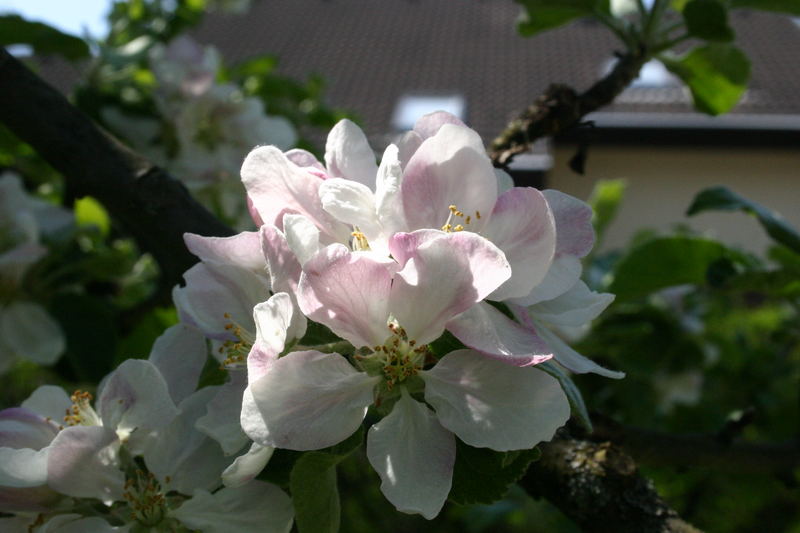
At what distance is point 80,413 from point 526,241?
532 mm

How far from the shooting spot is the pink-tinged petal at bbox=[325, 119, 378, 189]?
34.1 inches

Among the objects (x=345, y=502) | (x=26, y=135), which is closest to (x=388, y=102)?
(x=345, y=502)

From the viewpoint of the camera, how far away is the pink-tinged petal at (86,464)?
807 mm

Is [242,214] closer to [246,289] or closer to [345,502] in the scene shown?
[246,289]

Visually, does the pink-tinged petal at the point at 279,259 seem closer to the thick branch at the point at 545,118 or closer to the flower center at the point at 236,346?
the flower center at the point at 236,346

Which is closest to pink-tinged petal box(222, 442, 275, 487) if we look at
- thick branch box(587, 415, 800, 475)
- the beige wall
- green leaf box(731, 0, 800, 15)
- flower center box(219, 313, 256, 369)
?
flower center box(219, 313, 256, 369)

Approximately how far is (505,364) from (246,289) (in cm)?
28

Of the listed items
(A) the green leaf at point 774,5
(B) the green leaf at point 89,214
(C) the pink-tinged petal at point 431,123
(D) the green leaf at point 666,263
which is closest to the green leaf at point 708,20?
(A) the green leaf at point 774,5

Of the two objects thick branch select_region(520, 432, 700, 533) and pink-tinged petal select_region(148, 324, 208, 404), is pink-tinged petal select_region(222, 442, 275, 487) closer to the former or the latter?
pink-tinged petal select_region(148, 324, 208, 404)

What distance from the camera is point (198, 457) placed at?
2.83 ft

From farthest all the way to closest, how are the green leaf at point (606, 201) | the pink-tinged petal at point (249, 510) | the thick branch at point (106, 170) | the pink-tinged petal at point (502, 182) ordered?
the green leaf at point (606, 201) → the thick branch at point (106, 170) → the pink-tinged petal at point (502, 182) → the pink-tinged petal at point (249, 510)

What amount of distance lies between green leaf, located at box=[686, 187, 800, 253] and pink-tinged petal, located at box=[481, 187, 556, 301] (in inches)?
32.3

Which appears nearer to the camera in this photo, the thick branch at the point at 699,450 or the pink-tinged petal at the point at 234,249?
the pink-tinged petal at the point at 234,249

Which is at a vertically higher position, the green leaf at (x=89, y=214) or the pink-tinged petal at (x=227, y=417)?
the pink-tinged petal at (x=227, y=417)
